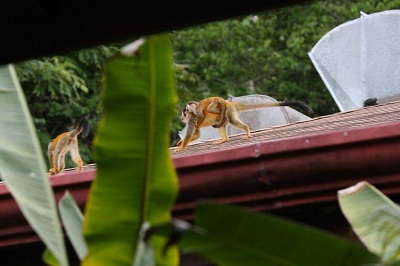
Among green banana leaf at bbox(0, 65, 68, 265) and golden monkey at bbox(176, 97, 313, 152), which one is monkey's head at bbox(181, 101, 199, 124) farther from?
green banana leaf at bbox(0, 65, 68, 265)

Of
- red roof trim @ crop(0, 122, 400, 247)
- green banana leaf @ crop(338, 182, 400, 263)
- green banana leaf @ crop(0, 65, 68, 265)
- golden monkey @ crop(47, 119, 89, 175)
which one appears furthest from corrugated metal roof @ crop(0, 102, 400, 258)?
golden monkey @ crop(47, 119, 89, 175)

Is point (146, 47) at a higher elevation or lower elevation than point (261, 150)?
higher

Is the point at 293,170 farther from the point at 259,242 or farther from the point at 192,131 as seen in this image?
the point at 192,131

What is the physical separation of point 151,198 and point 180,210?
188 centimetres

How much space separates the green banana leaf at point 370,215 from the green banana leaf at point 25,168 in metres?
0.84

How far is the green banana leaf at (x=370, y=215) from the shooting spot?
7.50 feet

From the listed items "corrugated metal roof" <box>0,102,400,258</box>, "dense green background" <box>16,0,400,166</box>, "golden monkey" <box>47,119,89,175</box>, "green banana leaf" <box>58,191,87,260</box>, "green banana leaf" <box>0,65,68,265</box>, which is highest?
"green banana leaf" <box>0,65,68,265</box>

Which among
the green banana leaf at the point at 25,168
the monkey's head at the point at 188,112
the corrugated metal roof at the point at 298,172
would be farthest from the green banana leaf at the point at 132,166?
the monkey's head at the point at 188,112

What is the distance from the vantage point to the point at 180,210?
11.9 ft

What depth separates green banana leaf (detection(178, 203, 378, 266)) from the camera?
154 cm

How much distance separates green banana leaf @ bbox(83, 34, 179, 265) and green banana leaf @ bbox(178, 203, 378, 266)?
179 mm

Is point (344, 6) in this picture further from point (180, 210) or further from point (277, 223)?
point (277, 223)

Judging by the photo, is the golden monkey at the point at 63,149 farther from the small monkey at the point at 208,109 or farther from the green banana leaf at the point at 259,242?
the green banana leaf at the point at 259,242

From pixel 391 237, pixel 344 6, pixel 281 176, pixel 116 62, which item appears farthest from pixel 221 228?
pixel 344 6
